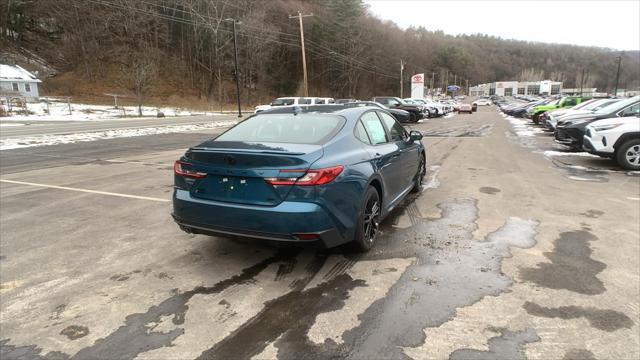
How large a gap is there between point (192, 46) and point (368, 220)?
67265mm

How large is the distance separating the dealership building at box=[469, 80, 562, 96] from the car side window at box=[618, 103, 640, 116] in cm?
13552

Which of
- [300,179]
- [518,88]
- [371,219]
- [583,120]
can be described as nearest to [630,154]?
[583,120]

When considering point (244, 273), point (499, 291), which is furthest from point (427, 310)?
point (244, 273)

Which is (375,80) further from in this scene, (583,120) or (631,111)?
(631,111)

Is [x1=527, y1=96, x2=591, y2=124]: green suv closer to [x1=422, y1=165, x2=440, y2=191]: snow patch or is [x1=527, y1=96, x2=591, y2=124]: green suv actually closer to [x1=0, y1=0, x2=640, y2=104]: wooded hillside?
[x1=422, y1=165, x2=440, y2=191]: snow patch

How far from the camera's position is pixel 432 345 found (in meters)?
2.82

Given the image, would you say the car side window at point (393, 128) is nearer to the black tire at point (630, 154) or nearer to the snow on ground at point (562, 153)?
the black tire at point (630, 154)

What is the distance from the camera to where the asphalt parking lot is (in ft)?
9.37

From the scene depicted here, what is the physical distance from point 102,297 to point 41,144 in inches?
579

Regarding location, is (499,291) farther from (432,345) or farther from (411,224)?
(411,224)

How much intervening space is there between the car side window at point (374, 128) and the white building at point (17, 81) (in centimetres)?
5039

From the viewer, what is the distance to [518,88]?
5920 inches

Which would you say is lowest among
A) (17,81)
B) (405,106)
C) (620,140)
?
(620,140)

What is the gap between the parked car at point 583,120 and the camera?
10.4m
